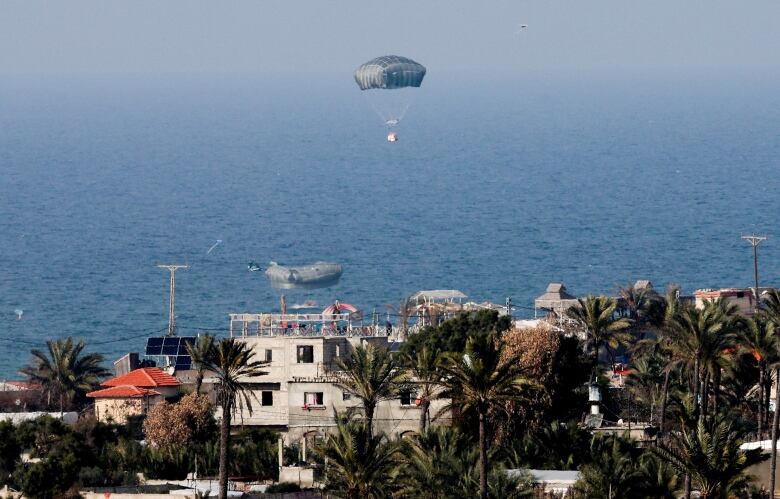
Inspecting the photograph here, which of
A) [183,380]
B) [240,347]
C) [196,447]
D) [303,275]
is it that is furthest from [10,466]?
[303,275]

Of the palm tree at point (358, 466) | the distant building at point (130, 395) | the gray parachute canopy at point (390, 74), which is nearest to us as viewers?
the palm tree at point (358, 466)

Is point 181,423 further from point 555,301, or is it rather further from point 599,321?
point 555,301

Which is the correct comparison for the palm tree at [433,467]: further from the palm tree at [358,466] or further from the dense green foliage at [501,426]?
the palm tree at [358,466]

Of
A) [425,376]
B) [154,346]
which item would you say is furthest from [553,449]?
[154,346]

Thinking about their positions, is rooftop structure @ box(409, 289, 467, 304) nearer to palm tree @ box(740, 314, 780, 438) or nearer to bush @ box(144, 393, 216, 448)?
bush @ box(144, 393, 216, 448)

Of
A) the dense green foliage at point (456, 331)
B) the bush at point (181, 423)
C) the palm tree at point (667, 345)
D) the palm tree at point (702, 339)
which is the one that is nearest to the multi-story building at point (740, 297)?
the palm tree at point (667, 345)

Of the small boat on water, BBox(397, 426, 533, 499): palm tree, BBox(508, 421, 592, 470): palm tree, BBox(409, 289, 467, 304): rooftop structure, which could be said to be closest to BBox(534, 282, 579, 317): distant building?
BBox(409, 289, 467, 304): rooftop structure
